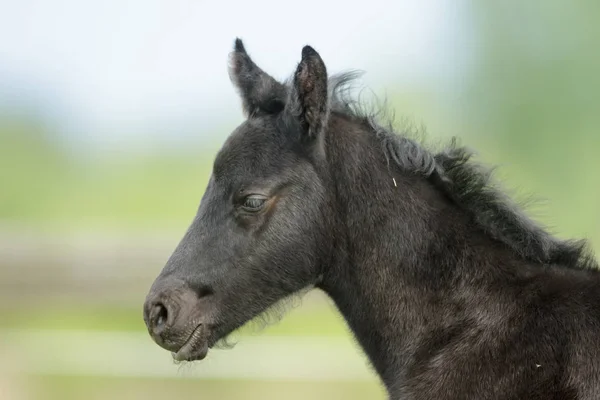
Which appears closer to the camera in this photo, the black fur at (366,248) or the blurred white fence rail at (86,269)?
the black fur at (366,248)

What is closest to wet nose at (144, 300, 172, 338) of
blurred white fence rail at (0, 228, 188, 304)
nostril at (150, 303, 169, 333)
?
nostril at (150, 303, 169, 333)

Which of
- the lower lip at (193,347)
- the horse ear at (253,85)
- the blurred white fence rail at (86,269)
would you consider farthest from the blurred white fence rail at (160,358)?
the horse ear at (253,85)

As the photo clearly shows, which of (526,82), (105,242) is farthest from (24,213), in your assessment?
(526,82)

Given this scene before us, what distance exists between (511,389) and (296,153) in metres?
1.41

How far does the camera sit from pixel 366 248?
362cm

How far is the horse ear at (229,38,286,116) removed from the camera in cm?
388

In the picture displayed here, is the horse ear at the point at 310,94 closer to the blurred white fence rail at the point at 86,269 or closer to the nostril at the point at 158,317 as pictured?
the nostril at the point at 158,317

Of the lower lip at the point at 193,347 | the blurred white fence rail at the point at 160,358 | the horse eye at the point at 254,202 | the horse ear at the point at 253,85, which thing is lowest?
the blurred white fence rail at the point at 160,358

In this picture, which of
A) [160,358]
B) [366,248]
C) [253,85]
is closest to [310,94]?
[253,85]

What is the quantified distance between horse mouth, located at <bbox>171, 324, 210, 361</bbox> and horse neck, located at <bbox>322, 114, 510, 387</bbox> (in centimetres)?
62

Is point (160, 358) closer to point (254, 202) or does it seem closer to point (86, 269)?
point (86, 269)

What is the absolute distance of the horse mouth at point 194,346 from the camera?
364 cm

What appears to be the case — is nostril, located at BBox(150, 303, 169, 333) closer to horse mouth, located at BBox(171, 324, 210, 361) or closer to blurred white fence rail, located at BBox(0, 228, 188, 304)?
horse mouth, located at BBox(171, 324, 210, 361)

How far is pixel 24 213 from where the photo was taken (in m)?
16.6
